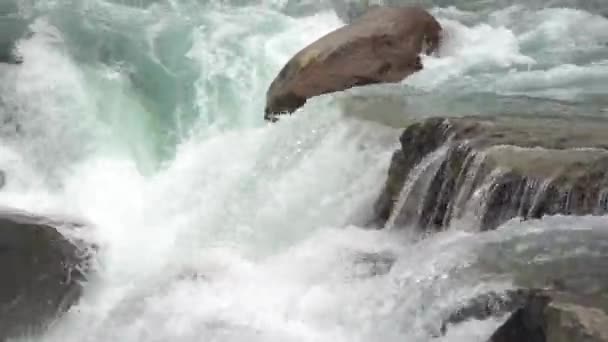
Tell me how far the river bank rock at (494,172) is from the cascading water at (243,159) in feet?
0.68

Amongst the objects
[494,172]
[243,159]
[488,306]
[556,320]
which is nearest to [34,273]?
[243,159]

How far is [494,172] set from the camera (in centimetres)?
615

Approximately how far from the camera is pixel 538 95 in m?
9.03

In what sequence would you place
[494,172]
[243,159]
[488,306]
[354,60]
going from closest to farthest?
[488,306], [494,172], [243,159], [354,60]

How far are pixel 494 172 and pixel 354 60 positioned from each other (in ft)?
15.1

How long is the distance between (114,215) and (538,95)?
4.33 m

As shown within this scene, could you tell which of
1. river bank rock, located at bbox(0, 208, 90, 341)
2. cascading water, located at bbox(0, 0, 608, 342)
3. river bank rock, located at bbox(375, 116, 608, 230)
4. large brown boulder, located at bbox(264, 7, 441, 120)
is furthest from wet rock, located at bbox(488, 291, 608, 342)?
large brown boulder, located at bbox(264, 7, 441, 120)

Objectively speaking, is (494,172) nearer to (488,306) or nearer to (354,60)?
(488,306)

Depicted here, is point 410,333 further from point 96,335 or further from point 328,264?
point 96,335

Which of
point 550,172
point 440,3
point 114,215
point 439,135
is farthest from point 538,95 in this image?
point 440,3

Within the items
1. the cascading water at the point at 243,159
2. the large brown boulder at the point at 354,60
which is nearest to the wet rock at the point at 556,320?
the cascading water at the point at 243,159

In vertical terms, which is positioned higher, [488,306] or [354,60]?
[354,60]

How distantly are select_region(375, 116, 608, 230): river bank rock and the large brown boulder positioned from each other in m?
2.90

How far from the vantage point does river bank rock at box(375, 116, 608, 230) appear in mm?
5719
